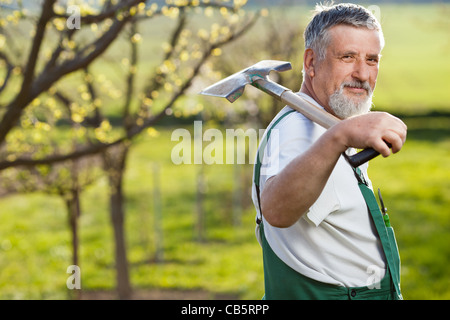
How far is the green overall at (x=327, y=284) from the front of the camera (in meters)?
2.02

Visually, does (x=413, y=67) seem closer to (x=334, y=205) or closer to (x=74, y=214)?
(x=74, y=214)

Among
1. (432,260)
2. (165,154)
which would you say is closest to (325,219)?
(432,260)

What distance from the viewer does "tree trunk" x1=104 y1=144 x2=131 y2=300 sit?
853cm

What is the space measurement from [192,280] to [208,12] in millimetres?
6758

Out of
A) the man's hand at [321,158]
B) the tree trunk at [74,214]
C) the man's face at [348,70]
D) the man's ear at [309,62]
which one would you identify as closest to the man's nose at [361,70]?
the man's face at [348,70]

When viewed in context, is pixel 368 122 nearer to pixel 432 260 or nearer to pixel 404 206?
pixel 432 260

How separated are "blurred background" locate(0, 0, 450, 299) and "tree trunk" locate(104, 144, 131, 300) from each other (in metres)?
0.02

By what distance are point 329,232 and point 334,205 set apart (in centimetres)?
11

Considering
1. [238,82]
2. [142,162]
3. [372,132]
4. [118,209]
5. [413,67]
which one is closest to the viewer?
[372,132]

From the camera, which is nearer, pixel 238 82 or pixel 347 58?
pixel 347 58

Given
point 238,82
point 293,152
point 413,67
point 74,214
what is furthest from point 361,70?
point 413,67

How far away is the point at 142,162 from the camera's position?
23594 mm

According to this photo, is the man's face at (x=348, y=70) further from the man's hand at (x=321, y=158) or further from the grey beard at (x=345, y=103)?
the man's hand at (x=321, y=158)

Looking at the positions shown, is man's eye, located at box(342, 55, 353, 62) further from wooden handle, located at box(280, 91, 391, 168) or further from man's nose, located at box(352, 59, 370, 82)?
wooden handle, located at box(280, 91, 391, 168)
